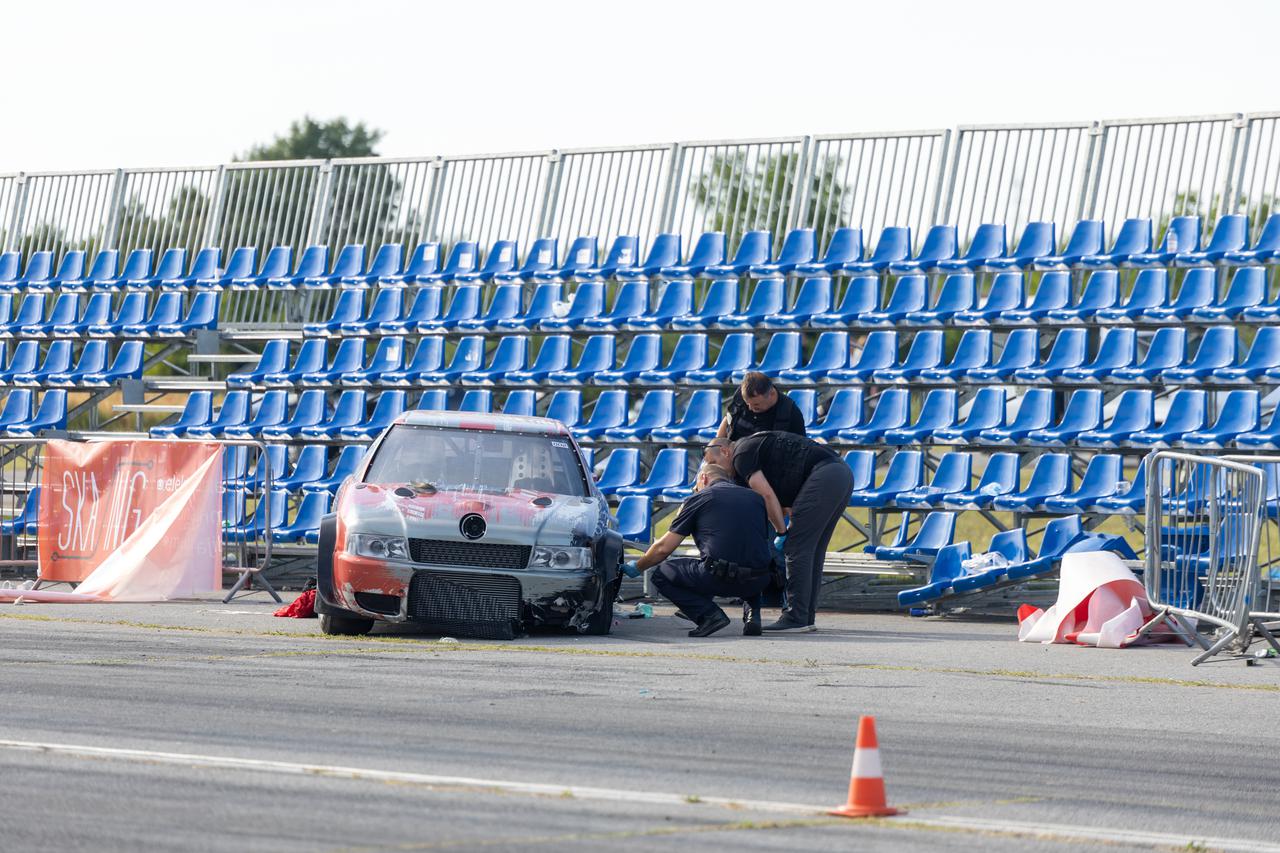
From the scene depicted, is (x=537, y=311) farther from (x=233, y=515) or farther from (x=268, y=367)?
(x=233, y=515)

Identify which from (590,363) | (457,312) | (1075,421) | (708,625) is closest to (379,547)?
(708,625)

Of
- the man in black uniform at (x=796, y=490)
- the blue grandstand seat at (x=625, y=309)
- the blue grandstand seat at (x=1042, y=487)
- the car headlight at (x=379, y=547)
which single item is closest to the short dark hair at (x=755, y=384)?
the man in black uniform at (x=796, y=490)

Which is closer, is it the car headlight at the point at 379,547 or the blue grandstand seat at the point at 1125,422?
the car headlight at the point at 379,547

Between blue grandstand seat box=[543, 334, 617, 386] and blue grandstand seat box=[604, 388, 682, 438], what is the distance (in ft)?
2.41

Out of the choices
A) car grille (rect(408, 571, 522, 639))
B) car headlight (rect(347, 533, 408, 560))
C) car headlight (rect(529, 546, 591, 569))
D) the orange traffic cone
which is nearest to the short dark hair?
car headlight (rect(529, 546, 591, 569))

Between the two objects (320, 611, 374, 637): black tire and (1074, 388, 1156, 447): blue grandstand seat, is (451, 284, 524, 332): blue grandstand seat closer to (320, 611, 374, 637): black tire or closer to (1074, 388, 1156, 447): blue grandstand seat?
(1074, 388, 1156, 447): blue grandstand seat

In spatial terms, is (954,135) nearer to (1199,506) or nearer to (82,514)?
(1199,506)

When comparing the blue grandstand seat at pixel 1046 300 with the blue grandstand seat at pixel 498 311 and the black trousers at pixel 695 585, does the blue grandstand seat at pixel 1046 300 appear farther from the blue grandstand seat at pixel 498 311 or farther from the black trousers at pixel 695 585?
the blue grandstand seat at pixel 498 311

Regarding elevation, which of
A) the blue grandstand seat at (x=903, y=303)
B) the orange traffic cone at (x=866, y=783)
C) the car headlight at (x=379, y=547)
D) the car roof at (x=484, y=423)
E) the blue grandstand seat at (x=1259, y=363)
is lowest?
the orange traffic cone at (x=866, y=783)

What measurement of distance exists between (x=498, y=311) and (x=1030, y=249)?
21.9 ft

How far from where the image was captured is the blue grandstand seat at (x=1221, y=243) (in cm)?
1920

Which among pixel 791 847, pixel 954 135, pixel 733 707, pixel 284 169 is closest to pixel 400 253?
pixel 284 169

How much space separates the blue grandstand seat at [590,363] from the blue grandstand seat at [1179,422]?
6.34 meters

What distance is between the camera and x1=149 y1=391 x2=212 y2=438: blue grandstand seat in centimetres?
2455
